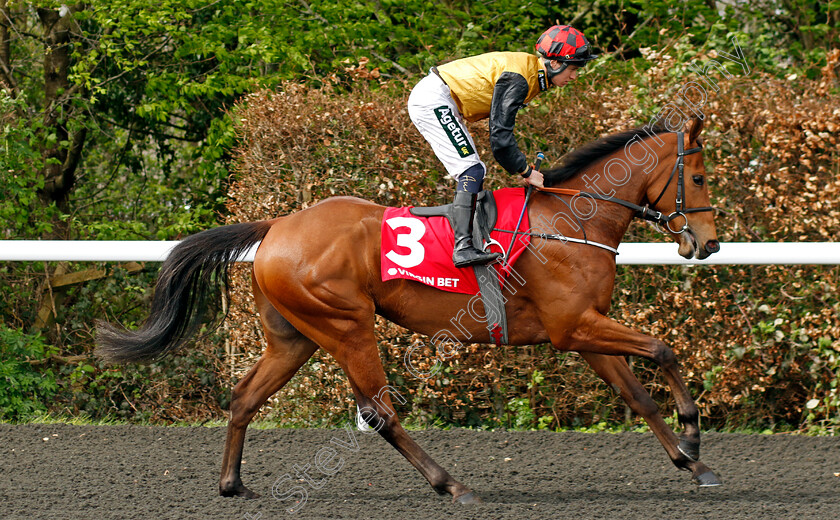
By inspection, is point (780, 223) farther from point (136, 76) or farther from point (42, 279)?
point (136, 76)

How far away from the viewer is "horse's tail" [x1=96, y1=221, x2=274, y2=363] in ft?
14.2

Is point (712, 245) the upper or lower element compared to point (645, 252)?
upper

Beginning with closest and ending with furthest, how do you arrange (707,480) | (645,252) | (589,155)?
(707,480) → (589,155) → (645,252)

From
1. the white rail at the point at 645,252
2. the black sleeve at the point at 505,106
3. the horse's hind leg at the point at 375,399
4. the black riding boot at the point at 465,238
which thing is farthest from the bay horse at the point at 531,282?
the white rail at the point at 645,252

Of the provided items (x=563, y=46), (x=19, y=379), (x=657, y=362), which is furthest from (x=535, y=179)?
(x=19, y=379)

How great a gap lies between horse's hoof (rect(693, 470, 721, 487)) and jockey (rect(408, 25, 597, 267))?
56.2 inches

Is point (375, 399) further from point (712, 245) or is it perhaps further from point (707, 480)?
point (712, 245)

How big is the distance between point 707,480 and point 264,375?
2207 mm

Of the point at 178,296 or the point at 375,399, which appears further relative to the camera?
the point at 178,296

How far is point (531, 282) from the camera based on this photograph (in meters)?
4.05

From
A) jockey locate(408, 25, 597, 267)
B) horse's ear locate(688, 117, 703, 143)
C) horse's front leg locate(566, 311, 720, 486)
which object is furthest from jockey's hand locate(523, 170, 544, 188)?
horse's ear locate(688, 117, 703, 143)

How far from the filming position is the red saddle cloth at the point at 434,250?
4027 mm

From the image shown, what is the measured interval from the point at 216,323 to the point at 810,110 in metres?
3.75

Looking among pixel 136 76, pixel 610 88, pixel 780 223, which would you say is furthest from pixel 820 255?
pixel 136 76
